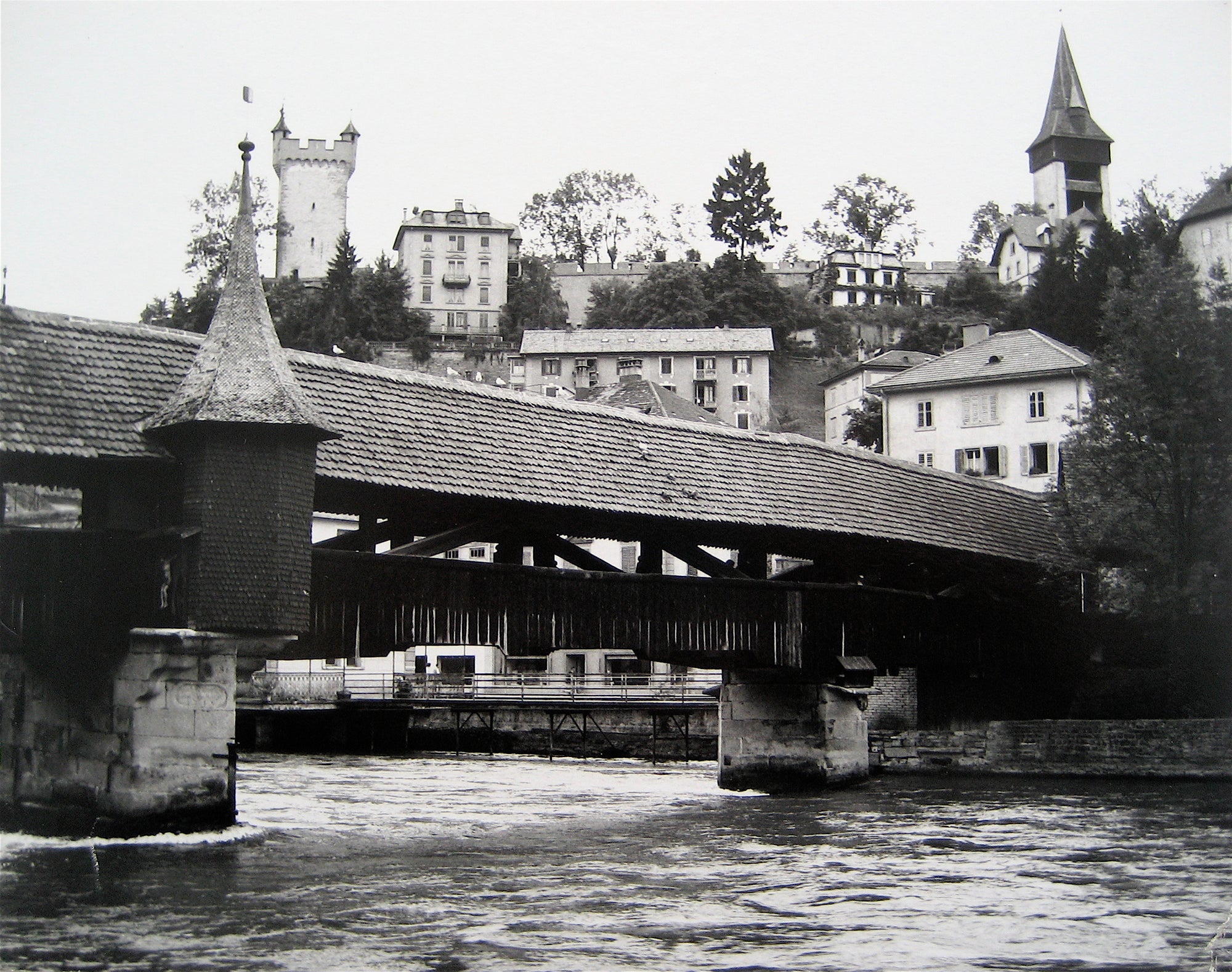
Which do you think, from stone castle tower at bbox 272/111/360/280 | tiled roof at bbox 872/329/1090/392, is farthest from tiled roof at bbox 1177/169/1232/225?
stone castle tower at bbox 272/111/360/280

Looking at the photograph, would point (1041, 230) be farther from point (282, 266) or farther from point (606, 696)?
point (606, 696)

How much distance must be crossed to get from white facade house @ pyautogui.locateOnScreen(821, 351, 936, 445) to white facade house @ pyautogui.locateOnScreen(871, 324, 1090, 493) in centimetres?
957

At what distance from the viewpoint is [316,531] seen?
42.8m

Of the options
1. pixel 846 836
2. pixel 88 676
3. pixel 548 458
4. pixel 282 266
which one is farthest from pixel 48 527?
pixel 282 266

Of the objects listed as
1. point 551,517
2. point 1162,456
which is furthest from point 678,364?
point 551,517

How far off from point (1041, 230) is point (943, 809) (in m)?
54.8

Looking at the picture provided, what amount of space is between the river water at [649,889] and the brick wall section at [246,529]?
1.75m

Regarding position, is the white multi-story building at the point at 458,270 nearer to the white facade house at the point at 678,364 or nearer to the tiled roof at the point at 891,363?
Answer: the white facade house at the point at 678,364

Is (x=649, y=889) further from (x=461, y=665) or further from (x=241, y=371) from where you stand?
(x=461, y=665)

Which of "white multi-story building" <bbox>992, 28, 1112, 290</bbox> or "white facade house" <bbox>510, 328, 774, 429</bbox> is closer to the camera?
"white facade house" <bbox>510, 328, 774, 429</bbox>

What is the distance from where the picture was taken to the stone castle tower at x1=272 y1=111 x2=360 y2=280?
69.1 m

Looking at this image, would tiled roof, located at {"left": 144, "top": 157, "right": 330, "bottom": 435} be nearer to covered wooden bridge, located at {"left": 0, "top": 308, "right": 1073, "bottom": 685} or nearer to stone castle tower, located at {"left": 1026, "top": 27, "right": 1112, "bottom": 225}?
covered wooden bridge, located at {"left": 0, "top": 308, "right": 1073, "bottom": 685}

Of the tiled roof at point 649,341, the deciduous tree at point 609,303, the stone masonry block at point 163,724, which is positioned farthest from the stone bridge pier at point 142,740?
the deciduous tree at point 609,303

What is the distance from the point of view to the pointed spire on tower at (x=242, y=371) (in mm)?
12188
